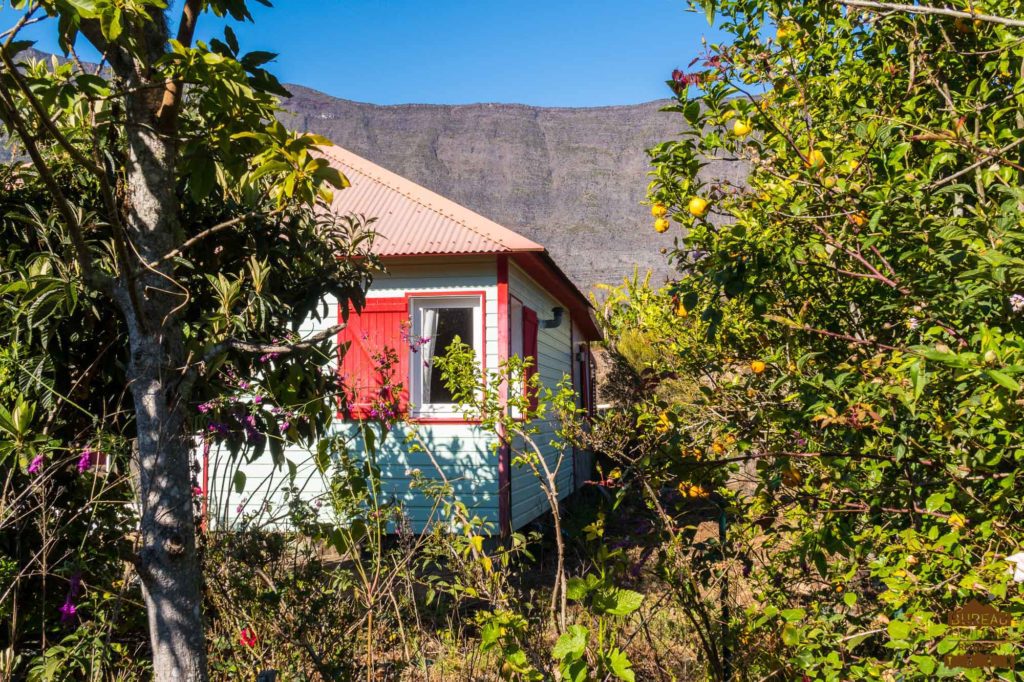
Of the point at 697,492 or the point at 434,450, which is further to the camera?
the point at 434,450

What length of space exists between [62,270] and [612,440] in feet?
8.57

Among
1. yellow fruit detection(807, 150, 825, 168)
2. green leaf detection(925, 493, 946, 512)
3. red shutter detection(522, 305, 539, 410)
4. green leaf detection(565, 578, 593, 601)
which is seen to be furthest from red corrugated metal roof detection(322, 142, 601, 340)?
green leaf detection(925, 493, 946, 512)

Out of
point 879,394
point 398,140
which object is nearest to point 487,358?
point 879,394

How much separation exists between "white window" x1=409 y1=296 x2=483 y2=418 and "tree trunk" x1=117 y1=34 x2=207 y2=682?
5029mm

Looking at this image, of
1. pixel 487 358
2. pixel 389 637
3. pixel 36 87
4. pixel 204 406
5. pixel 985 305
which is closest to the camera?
pixel 985 305

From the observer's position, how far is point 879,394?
187cm

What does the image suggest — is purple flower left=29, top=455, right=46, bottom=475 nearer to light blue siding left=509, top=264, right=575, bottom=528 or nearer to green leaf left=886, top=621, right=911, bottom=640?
green leaf left=886, top=621, right=911, bottom=640

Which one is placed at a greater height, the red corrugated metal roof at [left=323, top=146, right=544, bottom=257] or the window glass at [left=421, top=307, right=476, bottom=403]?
the red corrugated metal roof at [left=323, top=146, right=544, bottom=257]

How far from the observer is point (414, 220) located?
865 centimetres

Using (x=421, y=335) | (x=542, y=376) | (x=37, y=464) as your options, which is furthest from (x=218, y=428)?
(x=542, y=376)

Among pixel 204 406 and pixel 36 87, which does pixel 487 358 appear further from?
pixel 36 87

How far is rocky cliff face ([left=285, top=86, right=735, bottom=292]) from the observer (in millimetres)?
50875

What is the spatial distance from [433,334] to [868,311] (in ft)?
20.4

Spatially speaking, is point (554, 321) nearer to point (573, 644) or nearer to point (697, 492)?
point (697, 492)
